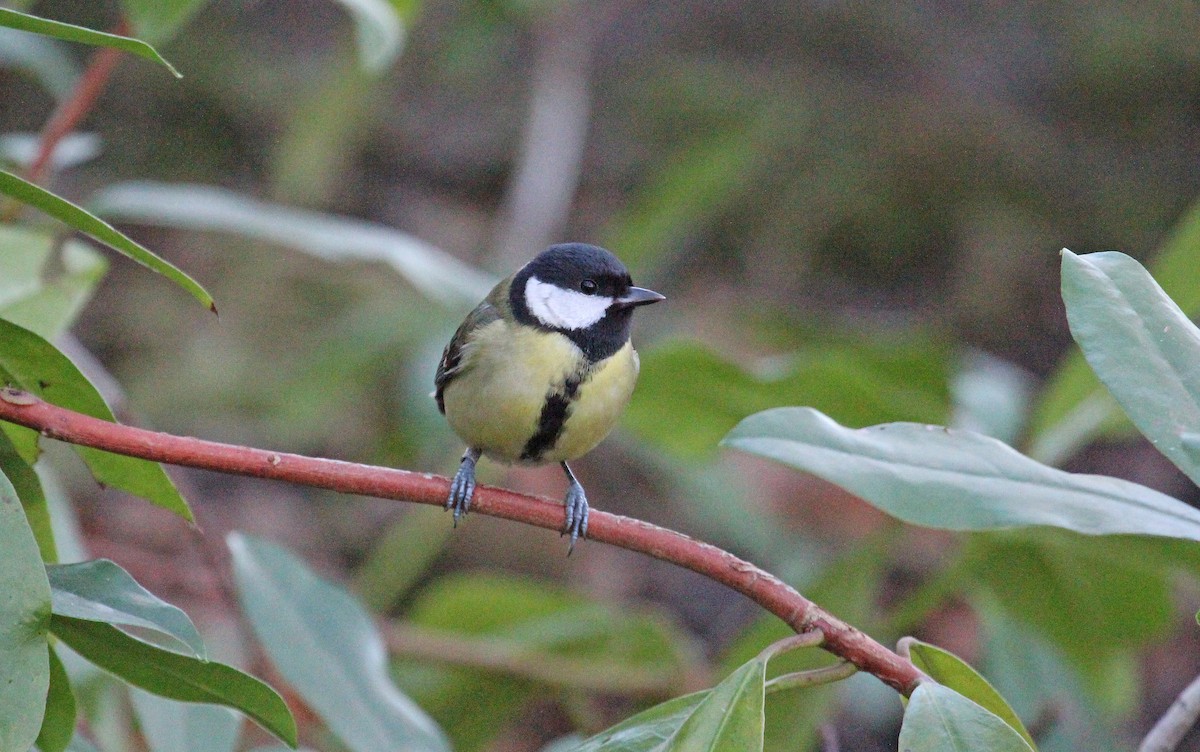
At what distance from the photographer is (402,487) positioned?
121 cm

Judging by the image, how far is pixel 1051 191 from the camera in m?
4.95

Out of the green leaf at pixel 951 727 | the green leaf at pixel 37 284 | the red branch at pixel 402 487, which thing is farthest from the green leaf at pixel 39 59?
the green leaf at pixel 951 727

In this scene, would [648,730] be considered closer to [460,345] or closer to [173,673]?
[173,673]

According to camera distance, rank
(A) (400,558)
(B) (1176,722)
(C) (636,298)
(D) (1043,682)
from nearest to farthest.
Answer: (B) (1176,722) < (C) (636,298) < (D) (1043,682) < (A) (400,558)

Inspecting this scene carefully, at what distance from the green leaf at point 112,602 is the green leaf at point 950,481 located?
56 cm

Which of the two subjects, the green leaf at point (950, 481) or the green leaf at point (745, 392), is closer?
the green leaf at point (950, 481)

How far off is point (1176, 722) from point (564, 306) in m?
1.14

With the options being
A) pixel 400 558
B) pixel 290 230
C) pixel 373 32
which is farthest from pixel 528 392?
pixel 400 558

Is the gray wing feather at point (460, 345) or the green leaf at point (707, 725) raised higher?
the gray wing feather at point (460, 345)

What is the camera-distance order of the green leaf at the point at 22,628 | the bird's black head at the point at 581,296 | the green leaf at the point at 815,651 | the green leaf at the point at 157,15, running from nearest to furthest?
the green leaf at the point at 22,628 < the green leaf at the point at 157,15 < the bird's black head at the point at 581,296 < the green leaf at the point at 815,651

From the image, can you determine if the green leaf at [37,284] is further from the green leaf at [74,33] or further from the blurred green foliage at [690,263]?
the green leaf at [74,33]

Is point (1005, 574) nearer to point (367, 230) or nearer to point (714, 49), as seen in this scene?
point (367, 230)

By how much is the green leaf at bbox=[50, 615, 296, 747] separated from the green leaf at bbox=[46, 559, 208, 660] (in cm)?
3

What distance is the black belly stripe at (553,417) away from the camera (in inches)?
74.9
